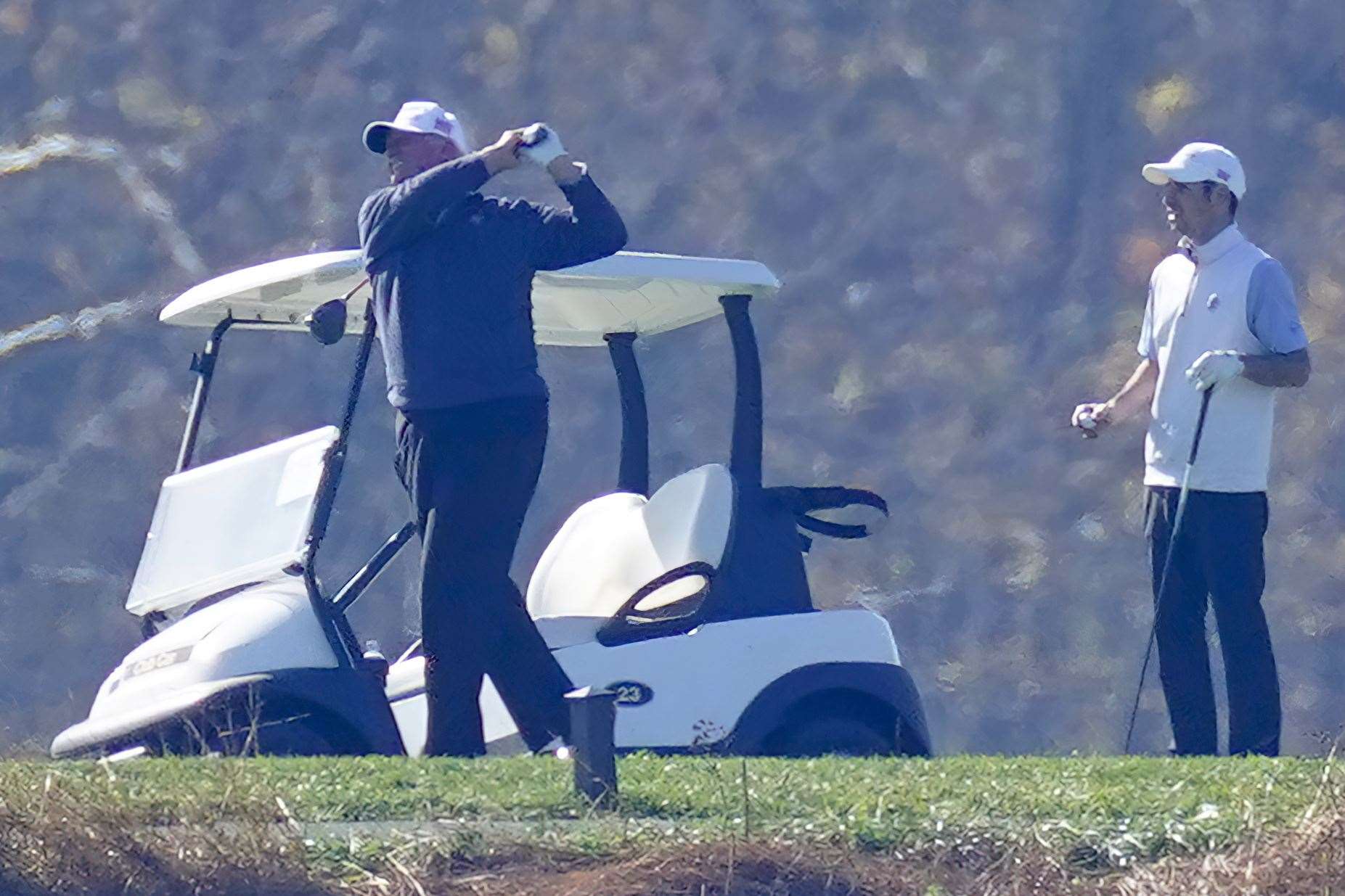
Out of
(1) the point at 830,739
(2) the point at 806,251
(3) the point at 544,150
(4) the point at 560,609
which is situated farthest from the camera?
(2) the point at 806,251

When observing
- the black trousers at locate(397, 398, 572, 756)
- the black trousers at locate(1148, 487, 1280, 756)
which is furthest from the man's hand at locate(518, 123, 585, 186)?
the black trousers at locate(1148, 487, 1280, 756)

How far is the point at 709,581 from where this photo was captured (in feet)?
22.1

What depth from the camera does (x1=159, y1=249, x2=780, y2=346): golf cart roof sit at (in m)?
6.77

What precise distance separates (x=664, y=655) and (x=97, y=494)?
31.0ft

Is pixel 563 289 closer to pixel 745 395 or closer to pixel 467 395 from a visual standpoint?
pixel 745 395

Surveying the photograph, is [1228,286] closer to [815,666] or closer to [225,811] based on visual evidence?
[815,666]

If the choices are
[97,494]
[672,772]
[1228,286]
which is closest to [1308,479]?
[97,494]

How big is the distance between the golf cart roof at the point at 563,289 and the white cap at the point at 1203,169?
1.04 metres

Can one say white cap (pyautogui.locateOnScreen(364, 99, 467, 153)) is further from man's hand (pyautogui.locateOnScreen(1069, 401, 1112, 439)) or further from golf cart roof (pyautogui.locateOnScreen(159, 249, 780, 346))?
man's hand (pyautogui.locateOnScreen(1069, 401, 1112, 439))

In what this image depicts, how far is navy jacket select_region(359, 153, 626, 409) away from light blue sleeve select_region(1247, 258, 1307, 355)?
5.40 feet

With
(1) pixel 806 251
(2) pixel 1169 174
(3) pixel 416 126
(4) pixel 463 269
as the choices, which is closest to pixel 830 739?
(4) pixel 463 269

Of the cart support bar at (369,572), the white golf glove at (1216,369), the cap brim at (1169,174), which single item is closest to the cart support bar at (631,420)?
the cart support bar at (369,572)

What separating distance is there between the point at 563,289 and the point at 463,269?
1082mm

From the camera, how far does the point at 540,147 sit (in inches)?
238
